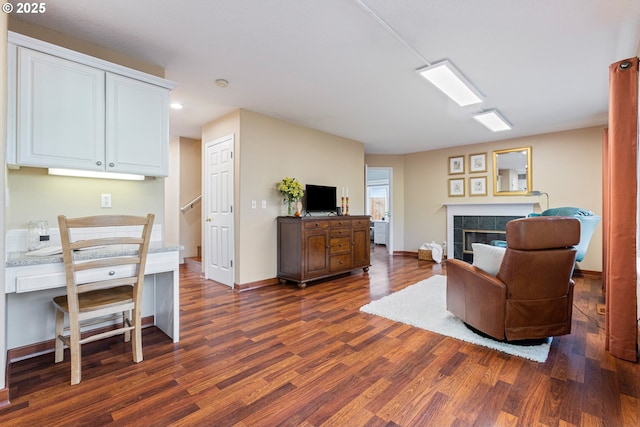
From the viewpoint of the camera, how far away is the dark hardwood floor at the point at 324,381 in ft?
5.02

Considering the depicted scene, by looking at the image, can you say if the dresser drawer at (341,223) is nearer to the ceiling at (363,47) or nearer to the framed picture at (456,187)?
the ceiling at (363,47)

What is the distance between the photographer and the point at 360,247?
16.2 ft

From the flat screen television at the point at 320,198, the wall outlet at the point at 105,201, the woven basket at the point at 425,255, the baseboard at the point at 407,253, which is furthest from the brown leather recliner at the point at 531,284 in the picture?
the baseboard at the point at 407,253

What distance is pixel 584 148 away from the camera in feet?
15.9

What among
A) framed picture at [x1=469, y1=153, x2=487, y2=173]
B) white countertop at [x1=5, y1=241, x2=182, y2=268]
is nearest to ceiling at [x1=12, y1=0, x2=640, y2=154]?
white countertop at [x1=5, y1=241, x2=182, y2=268]

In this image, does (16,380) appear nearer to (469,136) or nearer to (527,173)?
(469,136)

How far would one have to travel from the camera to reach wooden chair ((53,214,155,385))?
1818mm

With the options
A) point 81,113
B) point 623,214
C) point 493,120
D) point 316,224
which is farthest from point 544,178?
point 81,113

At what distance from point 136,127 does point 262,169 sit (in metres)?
1.85

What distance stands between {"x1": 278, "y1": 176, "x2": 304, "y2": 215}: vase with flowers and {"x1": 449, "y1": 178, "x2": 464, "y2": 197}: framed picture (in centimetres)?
364

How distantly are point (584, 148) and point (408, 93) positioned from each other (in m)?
3.64

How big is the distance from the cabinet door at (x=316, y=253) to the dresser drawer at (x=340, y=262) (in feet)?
0.36

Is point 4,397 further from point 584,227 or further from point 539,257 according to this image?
point 584,227

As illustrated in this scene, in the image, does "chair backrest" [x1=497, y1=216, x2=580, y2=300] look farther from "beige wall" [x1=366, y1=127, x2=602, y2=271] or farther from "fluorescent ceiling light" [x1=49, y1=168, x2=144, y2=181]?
"beige wall" [x1=366, y1=127, x2=602, y2=271]
